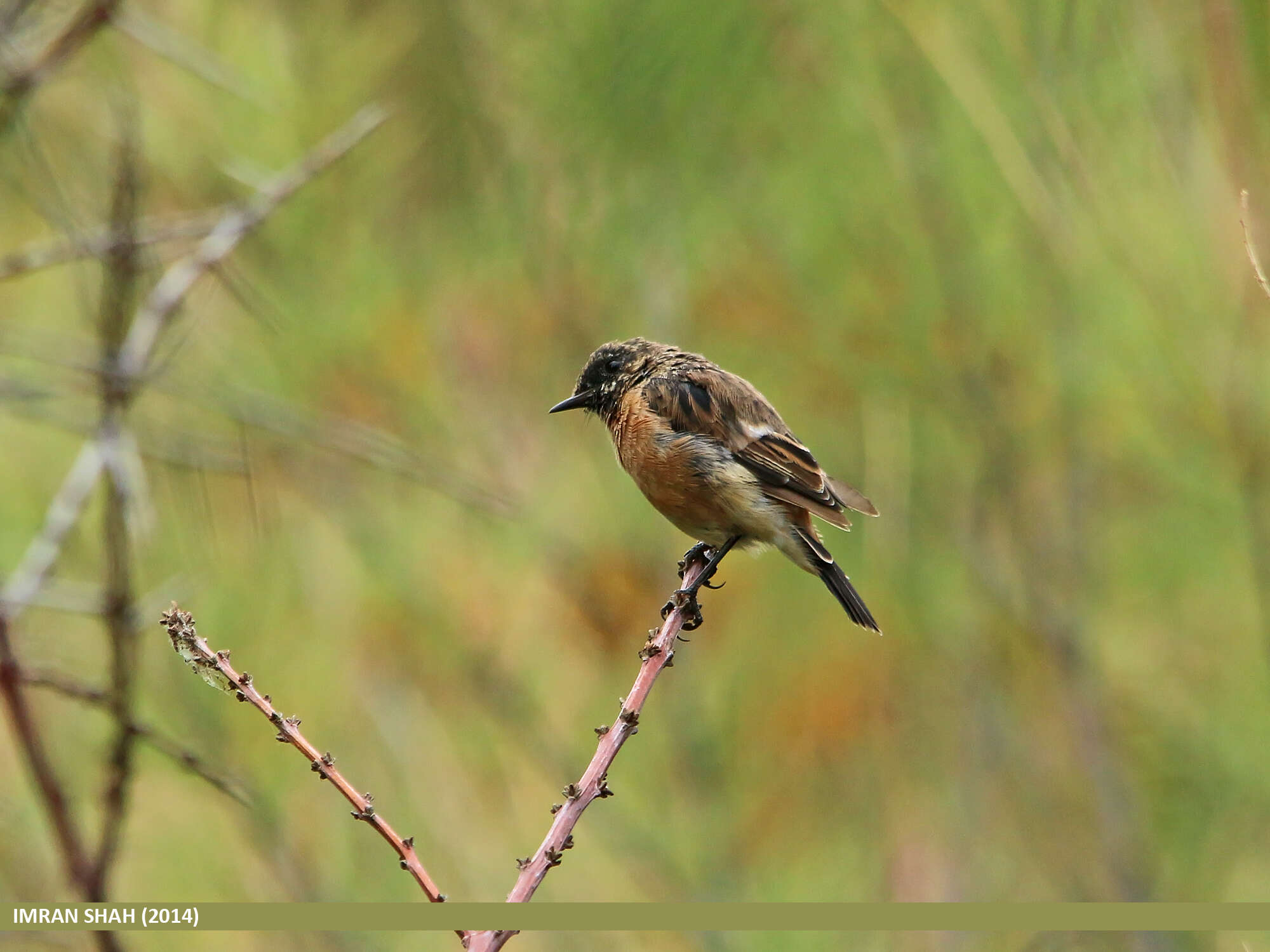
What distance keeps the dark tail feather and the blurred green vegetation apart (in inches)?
11.2

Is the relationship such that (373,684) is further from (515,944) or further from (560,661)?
(515,944)

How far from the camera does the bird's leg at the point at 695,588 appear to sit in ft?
10.8

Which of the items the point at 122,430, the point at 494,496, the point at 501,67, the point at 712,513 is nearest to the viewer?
the point at 122,430

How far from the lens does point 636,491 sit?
4.82 m

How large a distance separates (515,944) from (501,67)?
3.66 meters

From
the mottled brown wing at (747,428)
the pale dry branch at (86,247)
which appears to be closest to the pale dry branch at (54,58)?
the pale dry branch at (86,247)

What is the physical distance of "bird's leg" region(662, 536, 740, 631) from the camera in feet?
10.8

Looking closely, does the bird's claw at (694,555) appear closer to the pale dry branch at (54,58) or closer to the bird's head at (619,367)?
the bird's head at (619,367)

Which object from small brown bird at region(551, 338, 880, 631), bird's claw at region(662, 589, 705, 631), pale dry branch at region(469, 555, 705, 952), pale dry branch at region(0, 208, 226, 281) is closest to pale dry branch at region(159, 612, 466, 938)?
pale dry branch at region(469, 555, 705, 952)

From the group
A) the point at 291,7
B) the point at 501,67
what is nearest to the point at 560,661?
the point at 501,67

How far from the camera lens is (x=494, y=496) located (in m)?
3.43

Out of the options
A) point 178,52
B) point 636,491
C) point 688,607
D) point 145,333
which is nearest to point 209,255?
point 145,333

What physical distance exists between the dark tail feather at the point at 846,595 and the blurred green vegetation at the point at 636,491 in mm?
284

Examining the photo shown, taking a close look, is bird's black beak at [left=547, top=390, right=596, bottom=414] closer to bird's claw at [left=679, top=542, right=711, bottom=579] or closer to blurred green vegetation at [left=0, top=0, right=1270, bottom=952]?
blurred green vegetation at [left=0, top=0, right=1270, bottom=952]
